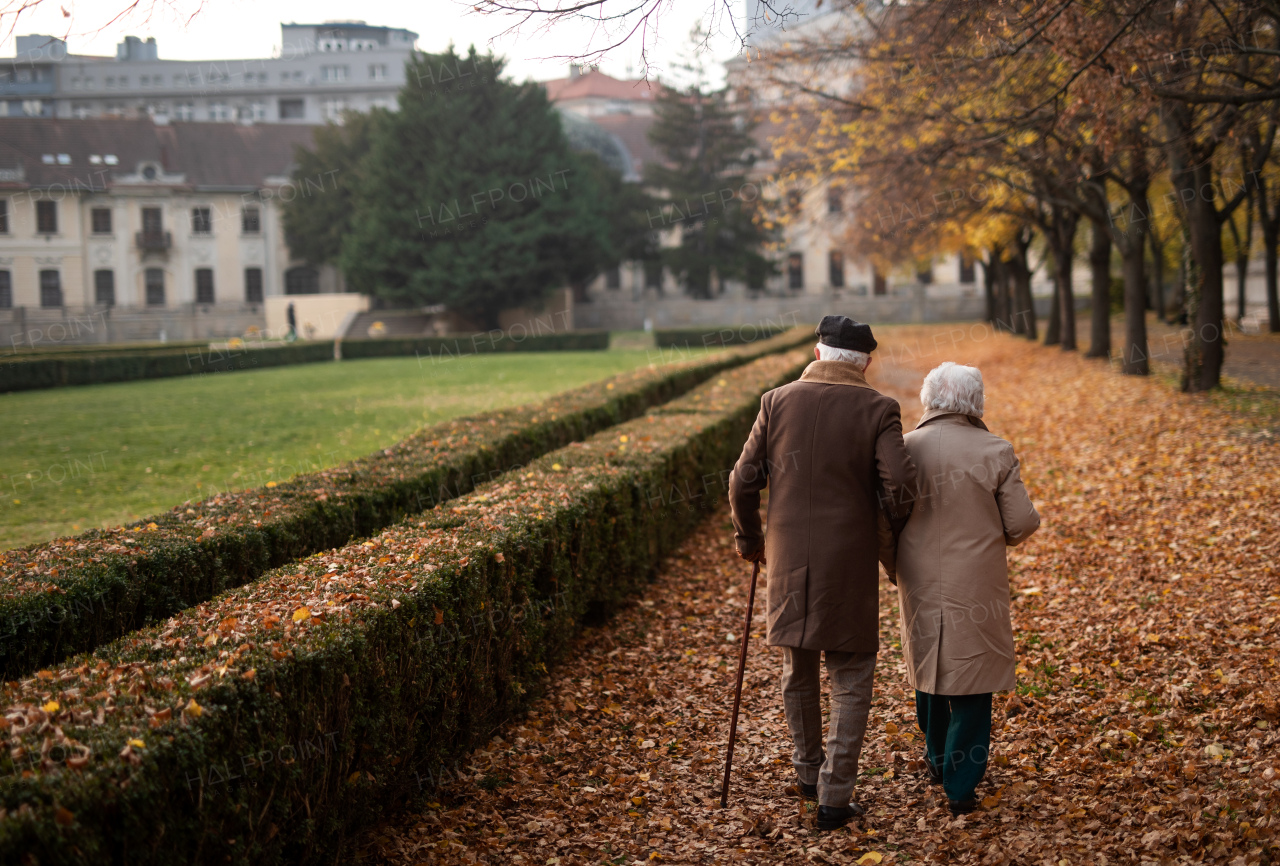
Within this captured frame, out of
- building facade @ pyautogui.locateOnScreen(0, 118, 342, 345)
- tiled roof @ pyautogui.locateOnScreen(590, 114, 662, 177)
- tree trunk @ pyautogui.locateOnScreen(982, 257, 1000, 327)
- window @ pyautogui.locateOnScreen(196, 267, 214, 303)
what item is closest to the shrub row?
tree trunk @ pyautogui.locateOnScreen(982, 257, 1000, 327)

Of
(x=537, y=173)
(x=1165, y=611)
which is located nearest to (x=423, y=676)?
(x=1165, y=611)

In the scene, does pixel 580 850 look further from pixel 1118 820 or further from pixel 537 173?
pixel 537 173

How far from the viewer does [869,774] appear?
436cm

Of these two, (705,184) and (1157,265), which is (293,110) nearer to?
(705,184)

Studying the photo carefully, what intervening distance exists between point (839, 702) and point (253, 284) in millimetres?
60740

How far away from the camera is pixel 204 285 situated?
58.5 m

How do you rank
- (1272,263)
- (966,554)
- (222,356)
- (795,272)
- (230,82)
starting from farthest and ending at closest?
(230,82) < (795,272) < (222,356) < (1272,263) < (966,554)

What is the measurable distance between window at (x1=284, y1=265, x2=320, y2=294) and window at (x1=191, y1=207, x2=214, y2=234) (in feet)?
16.7

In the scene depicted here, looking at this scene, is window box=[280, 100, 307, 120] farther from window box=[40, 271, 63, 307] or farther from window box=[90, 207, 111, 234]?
window box=[40, 271, 63, 307]

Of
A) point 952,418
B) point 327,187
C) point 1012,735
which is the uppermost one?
point 327,187

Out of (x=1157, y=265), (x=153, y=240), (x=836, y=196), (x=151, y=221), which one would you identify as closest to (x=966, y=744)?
(x=836, y=196)

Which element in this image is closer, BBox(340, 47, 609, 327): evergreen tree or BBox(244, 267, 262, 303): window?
BBox(340, 47, 609, 327): evergreen tree

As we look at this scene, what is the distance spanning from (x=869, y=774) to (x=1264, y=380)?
504 inches

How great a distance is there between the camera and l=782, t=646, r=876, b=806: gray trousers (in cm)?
378
